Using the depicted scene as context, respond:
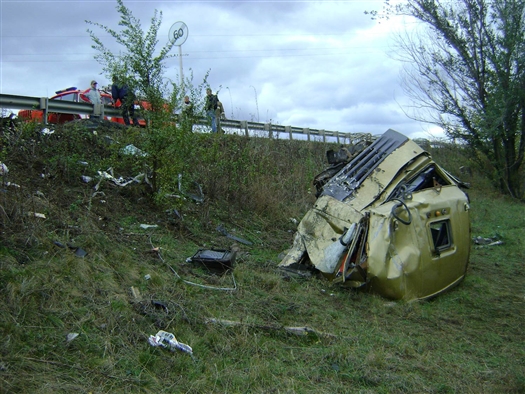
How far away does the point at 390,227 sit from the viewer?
657 cm

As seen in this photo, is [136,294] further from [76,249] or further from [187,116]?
[187,116]

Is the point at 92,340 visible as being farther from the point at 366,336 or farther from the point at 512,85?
the point at 512,85

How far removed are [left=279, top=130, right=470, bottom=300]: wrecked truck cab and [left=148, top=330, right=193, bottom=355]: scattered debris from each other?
9.12 feet

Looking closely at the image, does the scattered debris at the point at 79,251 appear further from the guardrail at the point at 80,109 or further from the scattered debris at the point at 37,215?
the guardrail at the point at 80,109

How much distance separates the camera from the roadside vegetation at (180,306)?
164 inches

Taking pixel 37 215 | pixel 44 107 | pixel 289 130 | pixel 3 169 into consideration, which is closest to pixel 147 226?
pixel 37 215

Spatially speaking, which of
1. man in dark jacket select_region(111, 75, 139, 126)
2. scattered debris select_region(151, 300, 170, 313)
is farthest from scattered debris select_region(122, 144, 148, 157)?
scattered debris select_region(151, 300, 170, 313)

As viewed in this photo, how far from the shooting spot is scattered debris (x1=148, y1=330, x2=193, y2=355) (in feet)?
14.7

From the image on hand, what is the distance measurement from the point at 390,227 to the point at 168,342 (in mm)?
3416

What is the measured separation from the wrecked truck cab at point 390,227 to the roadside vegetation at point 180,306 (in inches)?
12.9

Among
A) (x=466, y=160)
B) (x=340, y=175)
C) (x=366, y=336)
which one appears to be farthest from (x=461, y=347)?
(x=466, y=160)

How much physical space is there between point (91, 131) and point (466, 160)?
1743 cm

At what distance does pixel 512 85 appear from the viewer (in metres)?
18.9

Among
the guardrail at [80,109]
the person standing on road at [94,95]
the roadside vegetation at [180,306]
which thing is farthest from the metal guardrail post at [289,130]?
the roadside vegetation at [180,306]
